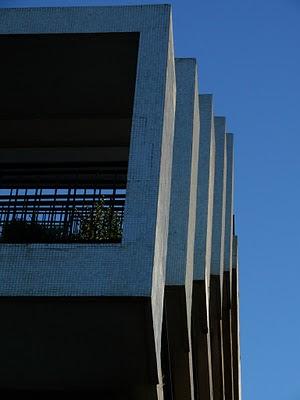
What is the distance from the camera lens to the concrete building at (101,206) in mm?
8461

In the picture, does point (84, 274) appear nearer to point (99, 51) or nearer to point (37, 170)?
point (99, 51)

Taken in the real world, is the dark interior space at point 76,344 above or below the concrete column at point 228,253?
below

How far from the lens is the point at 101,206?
10.9m

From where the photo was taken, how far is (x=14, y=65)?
11336mm

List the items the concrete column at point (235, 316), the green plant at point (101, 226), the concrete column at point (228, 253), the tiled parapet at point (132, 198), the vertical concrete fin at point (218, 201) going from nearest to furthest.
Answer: the tiled parapet at point (132, 198) → the green plant at point (101, 226) → the vertical concrete fin at point (218, 201) → the concrete column at point (228, 253) → the concrete column at point (235, 316)

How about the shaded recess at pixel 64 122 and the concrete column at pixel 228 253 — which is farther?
the concrete column at pixel 228 253

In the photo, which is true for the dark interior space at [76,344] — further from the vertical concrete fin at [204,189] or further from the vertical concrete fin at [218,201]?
the vertical concrete fin at [218,201]

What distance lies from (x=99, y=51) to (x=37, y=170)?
14.6 ft

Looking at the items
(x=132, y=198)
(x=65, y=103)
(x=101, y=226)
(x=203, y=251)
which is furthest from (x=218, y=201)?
(x=132, y=198)

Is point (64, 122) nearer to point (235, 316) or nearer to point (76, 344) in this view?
point (76, 344)

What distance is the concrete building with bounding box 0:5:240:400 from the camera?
27.8 feet


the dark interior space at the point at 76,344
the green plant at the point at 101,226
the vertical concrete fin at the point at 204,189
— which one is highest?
the vertical concrete fin at the point at 204,189

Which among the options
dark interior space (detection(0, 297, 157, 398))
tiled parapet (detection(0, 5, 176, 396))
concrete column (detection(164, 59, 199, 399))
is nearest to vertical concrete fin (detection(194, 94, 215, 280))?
concrete column (detection(164, 59, 199, 399))

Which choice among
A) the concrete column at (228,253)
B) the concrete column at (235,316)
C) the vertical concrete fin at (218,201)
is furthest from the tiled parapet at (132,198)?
the concrete column at (235,316)
